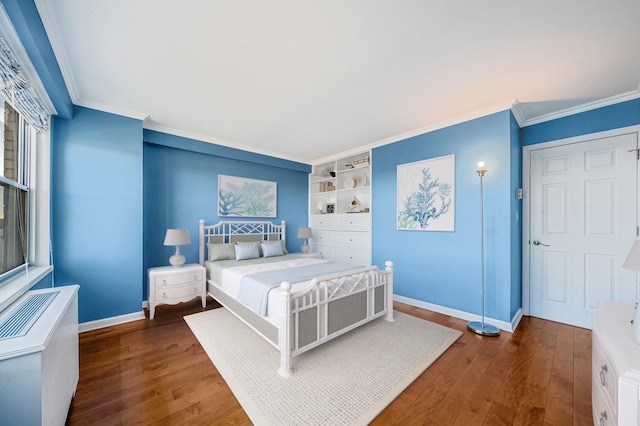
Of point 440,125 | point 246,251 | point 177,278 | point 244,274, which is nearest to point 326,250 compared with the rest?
point 246,251

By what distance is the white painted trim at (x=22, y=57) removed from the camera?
142 cm

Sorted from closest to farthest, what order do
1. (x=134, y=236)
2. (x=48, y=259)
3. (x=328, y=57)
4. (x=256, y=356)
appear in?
Answer: (x=328, y=57) < (x=256, y=356) < (x=48, y=259) < (x=134, y=236)

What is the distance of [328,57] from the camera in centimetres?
202

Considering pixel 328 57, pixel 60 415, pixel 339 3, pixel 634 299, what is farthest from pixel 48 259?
pixel 634 299

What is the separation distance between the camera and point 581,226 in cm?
297

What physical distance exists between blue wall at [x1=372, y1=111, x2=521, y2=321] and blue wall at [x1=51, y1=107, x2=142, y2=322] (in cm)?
364

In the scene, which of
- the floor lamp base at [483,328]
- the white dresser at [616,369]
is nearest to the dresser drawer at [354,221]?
the floor lamp base at [483,328]

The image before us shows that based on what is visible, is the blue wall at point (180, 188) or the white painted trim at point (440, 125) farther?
the blue wall at point (180, 188)

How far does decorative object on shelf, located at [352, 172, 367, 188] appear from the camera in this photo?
15.6 feet

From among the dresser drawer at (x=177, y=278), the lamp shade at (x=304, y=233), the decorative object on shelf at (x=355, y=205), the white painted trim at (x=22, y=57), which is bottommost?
the dresser drawer at (x=177, y=278)

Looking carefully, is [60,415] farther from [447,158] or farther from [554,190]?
[554,190]

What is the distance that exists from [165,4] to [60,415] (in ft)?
7.98

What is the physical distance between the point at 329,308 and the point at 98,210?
2873mm

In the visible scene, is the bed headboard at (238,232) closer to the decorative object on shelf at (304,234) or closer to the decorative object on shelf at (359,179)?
the decorative object on shelf at (304,234)
